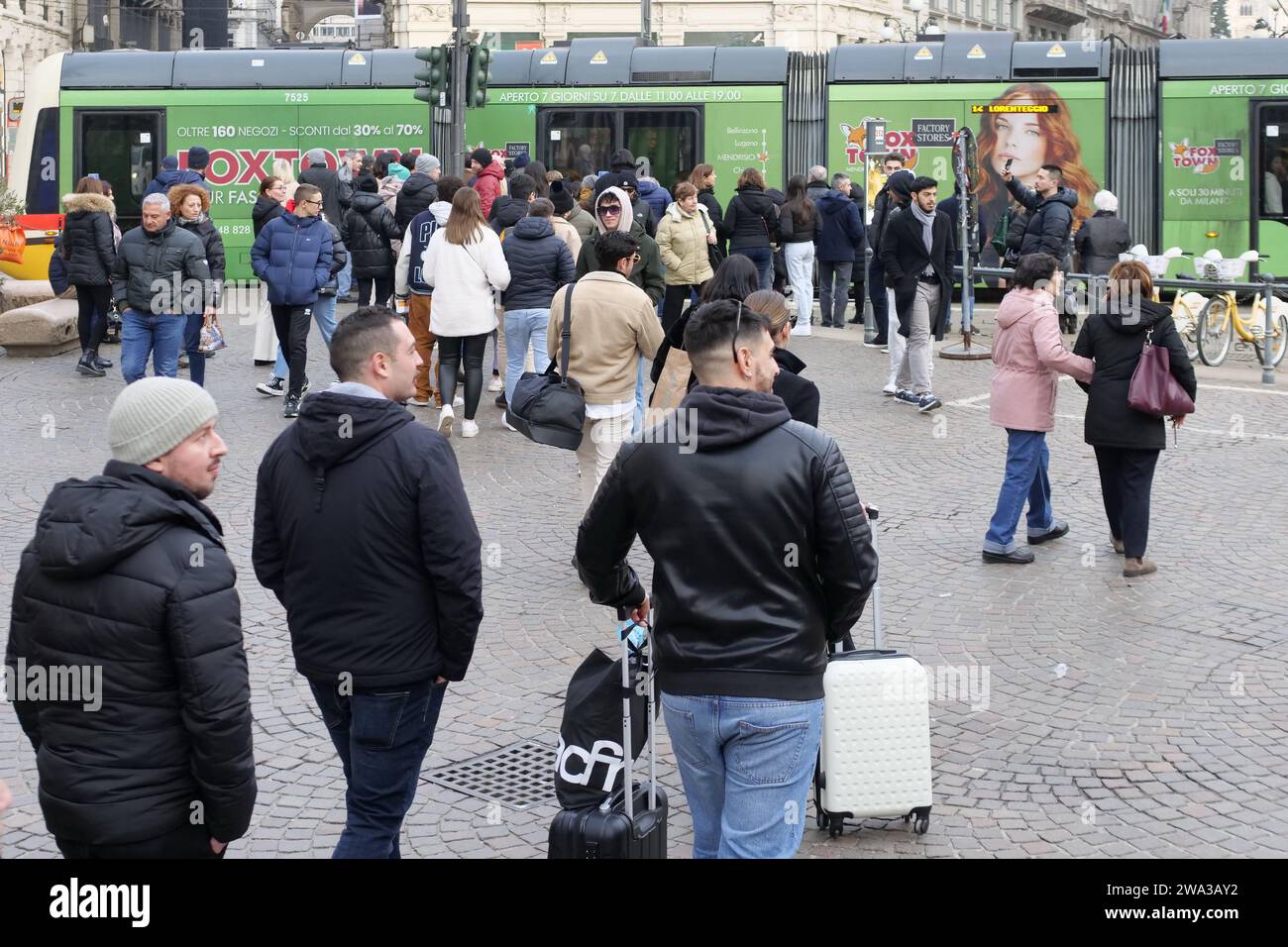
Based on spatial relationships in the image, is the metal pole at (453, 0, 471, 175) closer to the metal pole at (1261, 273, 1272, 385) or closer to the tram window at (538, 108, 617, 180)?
the tram window at (538, 108, 617, 180)

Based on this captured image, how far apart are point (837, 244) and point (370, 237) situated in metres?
5.44

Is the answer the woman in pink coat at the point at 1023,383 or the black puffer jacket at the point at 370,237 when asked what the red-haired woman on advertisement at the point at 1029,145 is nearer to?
the black puffer jacket at the point at 370,237

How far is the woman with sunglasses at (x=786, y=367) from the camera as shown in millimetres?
5590

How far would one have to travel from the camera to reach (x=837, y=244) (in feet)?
60.2

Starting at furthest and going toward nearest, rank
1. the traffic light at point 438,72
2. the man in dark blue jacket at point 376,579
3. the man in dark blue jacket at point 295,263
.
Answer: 1. the traffic light at point 438,72
2. the man in dark blue jacket at point 295,263
3. the man in dark blue jacket at point 376,579

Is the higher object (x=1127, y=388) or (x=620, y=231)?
(x=620, y=231)

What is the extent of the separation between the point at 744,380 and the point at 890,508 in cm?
657

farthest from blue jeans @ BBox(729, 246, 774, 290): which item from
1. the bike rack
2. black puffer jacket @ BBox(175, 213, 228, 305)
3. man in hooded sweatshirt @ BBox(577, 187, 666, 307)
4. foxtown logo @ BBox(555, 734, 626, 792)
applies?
foxtown logo @ BBox(555, 734, 626, 792)

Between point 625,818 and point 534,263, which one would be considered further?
point 534,263

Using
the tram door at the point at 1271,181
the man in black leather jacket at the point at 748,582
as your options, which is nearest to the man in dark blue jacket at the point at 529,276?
the man in black leather jacket at the point at 748,582

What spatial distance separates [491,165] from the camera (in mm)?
16453

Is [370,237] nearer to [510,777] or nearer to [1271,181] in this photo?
[510,777]

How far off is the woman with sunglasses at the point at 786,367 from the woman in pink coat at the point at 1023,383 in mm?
3306
